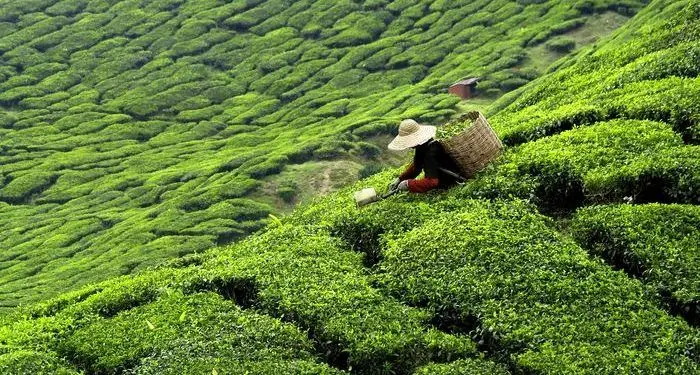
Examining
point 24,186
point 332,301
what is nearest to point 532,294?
point 332,301

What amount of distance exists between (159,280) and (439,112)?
30.3 metres

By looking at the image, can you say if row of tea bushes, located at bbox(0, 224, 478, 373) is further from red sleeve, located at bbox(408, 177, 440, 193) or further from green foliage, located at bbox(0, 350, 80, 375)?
red sleeve, located at bbox(408, 177, 440, 193)

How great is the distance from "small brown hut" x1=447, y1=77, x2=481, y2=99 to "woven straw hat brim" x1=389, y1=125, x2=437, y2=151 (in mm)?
33945

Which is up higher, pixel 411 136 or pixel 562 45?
pixel 411 136

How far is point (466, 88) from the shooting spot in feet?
155

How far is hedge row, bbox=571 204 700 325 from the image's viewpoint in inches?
425

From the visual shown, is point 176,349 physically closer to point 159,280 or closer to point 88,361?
point 88,361

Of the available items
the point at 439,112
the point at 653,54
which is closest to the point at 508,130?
the point at 653,54

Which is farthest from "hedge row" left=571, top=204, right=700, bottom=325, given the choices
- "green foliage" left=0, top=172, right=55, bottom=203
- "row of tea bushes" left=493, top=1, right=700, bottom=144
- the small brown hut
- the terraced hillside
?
"green foliage" left=0, top=172, right=55, bottom=203

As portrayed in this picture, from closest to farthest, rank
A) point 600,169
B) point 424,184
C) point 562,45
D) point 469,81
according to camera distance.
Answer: point 600,169 → point 424,184 → point 469,81 → point 562,45

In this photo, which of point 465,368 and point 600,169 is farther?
point 600,169

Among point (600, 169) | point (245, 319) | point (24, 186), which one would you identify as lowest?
point (24, 186)

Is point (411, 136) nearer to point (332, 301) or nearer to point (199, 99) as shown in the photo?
point (332, 301)

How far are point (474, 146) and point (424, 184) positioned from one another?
1.01 metres
